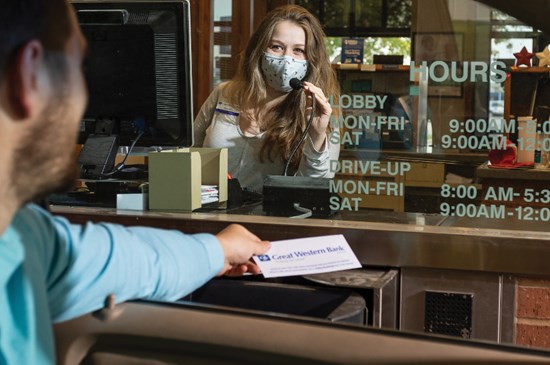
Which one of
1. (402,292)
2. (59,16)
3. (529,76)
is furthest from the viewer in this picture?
(529,76)

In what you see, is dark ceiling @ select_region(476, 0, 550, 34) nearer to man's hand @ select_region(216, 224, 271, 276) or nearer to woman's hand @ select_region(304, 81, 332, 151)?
woman's hand @ select_region(304, 81, 332, 151)

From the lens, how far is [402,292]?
203cm

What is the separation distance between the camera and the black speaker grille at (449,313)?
6.57 ft

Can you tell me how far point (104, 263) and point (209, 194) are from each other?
4.00ft

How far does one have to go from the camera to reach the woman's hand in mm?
2393

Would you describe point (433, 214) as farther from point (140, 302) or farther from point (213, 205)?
point (140, 302)

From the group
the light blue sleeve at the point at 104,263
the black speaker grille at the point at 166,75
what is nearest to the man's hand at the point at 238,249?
the light blue sleeve at the point at 104,263

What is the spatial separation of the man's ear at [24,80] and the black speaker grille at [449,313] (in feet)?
4.43

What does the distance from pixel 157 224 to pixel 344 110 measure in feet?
2.07

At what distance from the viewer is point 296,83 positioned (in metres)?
2.41

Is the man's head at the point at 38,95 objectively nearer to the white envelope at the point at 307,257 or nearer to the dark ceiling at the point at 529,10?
the white envelope at the point at 307,257

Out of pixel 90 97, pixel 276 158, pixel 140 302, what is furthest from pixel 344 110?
pixel 140 302

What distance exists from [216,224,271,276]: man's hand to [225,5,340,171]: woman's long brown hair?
2.50 feet

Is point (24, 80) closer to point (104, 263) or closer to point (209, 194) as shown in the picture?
point (104, 263)
